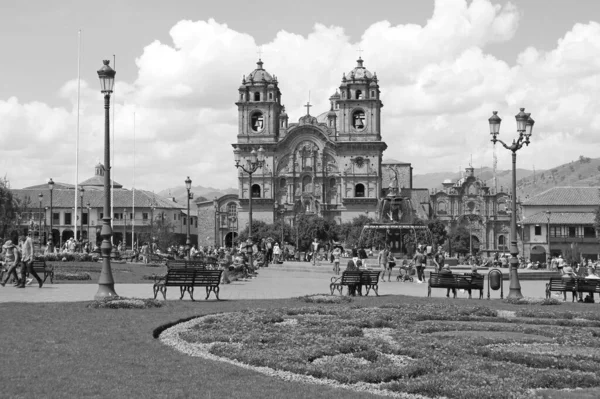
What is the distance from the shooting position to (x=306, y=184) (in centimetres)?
10538

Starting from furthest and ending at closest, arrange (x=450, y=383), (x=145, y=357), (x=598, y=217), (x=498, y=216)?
(x=498, y=216) → (x=598, y=217) → (x=145, y=357) → (x=450, y=383)

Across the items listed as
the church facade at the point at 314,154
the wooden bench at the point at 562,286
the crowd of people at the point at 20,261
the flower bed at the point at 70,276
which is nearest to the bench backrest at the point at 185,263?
the flower bed at the point at 70,276

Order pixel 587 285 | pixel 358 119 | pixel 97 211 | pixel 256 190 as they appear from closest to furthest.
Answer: pixel 587 285, pixel 358 119, pixel 256 190, pixel 97 211

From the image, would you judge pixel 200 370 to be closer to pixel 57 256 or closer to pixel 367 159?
pixel 57 256

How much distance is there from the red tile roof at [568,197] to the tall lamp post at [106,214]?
3629 inches

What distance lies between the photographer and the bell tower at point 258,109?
105 meters

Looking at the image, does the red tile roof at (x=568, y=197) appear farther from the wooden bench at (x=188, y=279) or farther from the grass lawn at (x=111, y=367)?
the grass lawn at (x=111, y=367)

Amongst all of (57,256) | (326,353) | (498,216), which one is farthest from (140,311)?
(498,216)

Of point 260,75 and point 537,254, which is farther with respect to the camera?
point 260,75

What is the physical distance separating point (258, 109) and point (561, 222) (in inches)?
1553

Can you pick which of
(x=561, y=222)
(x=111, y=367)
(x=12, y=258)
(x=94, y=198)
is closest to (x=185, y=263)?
(x=12, y=258)

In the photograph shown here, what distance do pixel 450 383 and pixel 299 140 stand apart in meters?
96.7

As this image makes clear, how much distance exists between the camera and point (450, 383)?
958 cm

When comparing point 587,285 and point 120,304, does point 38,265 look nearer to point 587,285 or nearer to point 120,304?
point 120,304
